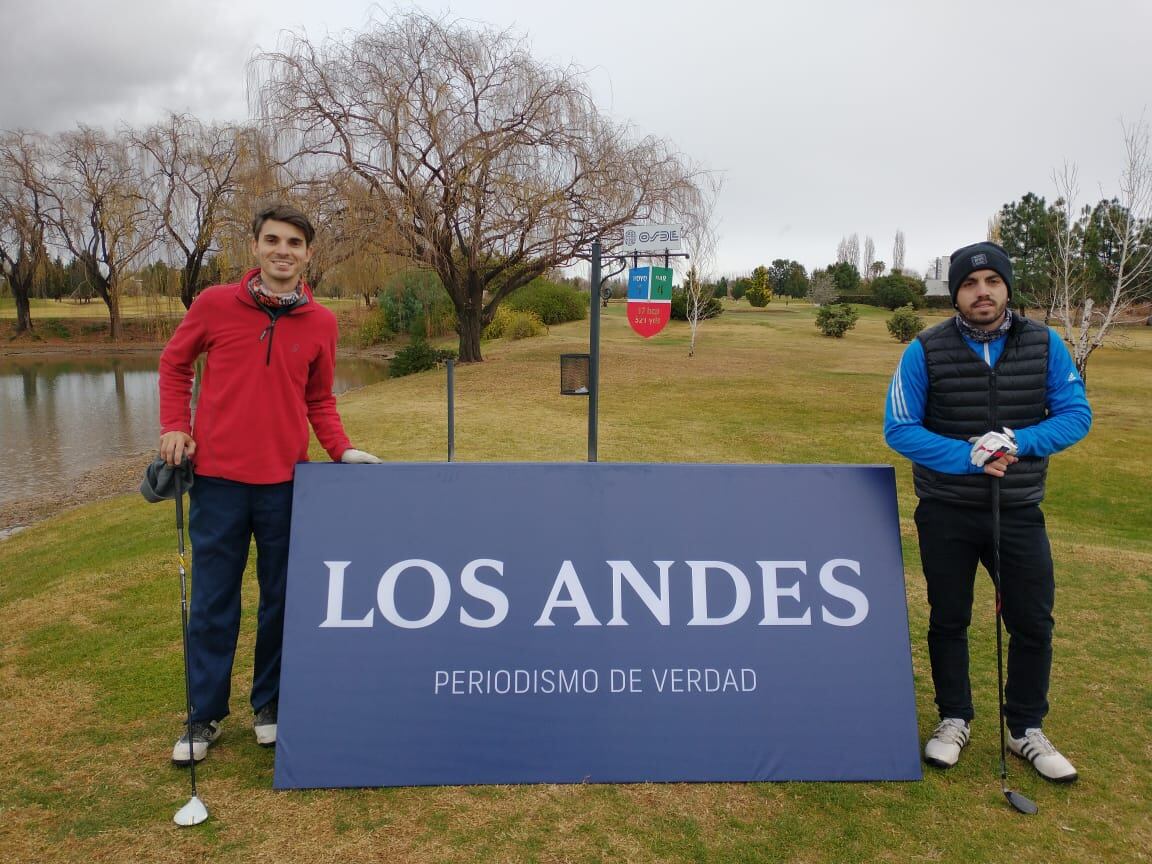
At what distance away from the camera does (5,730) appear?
3039 mm

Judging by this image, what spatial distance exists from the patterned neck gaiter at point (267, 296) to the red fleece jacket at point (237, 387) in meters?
0.02


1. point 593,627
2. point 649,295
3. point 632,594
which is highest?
point 649,295

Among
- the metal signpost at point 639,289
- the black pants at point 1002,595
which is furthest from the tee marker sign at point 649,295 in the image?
the black pants at point 1002,595

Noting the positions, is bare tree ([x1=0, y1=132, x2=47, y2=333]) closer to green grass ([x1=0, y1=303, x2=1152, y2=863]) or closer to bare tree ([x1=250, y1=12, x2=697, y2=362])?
bare tree ([x1=250, y1=12, x2=697, y2=362])

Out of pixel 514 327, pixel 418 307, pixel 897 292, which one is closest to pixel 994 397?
pixel 514 327

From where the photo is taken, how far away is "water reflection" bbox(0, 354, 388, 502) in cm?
1241

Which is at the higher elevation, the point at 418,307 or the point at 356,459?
the point at 418,307

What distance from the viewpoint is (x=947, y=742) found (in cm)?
282

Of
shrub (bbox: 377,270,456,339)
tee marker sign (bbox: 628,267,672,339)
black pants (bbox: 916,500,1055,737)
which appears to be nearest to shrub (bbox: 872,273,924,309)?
shrub (bbox: 377,270,456,339)

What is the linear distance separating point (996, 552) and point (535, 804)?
68.8 inches

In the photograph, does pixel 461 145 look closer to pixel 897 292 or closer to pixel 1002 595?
pixel 1002 595

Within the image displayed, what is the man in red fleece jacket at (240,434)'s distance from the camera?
2713 mm

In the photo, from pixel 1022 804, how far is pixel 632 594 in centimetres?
140

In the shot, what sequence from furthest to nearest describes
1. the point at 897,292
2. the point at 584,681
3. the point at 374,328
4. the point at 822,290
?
the point at 822,290, the point at 897,292, the point at 374,328, the point at 584,681
